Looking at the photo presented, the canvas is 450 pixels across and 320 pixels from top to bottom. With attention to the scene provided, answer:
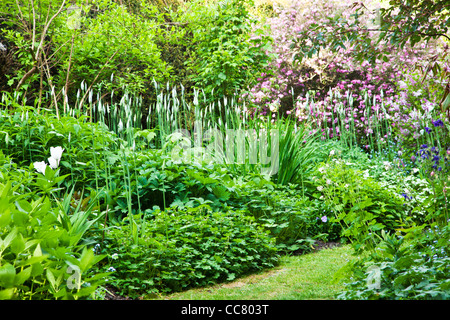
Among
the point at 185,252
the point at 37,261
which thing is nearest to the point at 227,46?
the point at 185,252

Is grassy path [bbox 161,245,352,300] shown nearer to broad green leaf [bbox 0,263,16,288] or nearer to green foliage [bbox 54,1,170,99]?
broad green leaf [bbox 0,263,16,288]

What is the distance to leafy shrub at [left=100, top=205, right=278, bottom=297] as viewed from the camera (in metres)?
2.41

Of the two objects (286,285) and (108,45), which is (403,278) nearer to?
(286,285)

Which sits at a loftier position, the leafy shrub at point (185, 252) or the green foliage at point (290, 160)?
the green foliage at point (290, 160)

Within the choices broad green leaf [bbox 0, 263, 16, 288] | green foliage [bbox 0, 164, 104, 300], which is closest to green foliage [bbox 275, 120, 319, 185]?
green foliage [bbox 0, 164, 104, 300]

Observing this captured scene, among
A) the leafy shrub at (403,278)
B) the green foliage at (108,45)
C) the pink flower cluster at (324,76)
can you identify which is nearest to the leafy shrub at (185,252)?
the leafy shrub at (403,278)

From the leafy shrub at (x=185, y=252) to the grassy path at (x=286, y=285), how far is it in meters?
0.10

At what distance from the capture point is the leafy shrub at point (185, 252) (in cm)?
241

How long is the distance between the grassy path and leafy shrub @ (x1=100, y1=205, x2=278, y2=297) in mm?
96

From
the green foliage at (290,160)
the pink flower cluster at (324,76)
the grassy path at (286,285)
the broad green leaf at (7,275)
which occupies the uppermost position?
the pink flower cluster at (324,76)

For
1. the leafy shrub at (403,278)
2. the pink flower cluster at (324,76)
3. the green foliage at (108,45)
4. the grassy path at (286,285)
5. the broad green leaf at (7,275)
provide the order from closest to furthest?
the broad green leaf at (7,275) → the leafy shrub at (403,278) → the grassy path at (286,285) → the green foliage at (108,45) → the pink flower cluster at (324,76)

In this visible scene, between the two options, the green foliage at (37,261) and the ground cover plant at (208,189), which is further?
the ground cover plant at (208,189)

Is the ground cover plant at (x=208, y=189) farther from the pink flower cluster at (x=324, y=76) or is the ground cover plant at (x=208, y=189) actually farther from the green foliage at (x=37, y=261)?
the pink flower cluster at (x=324, y=76)

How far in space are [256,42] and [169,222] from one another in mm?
4637
